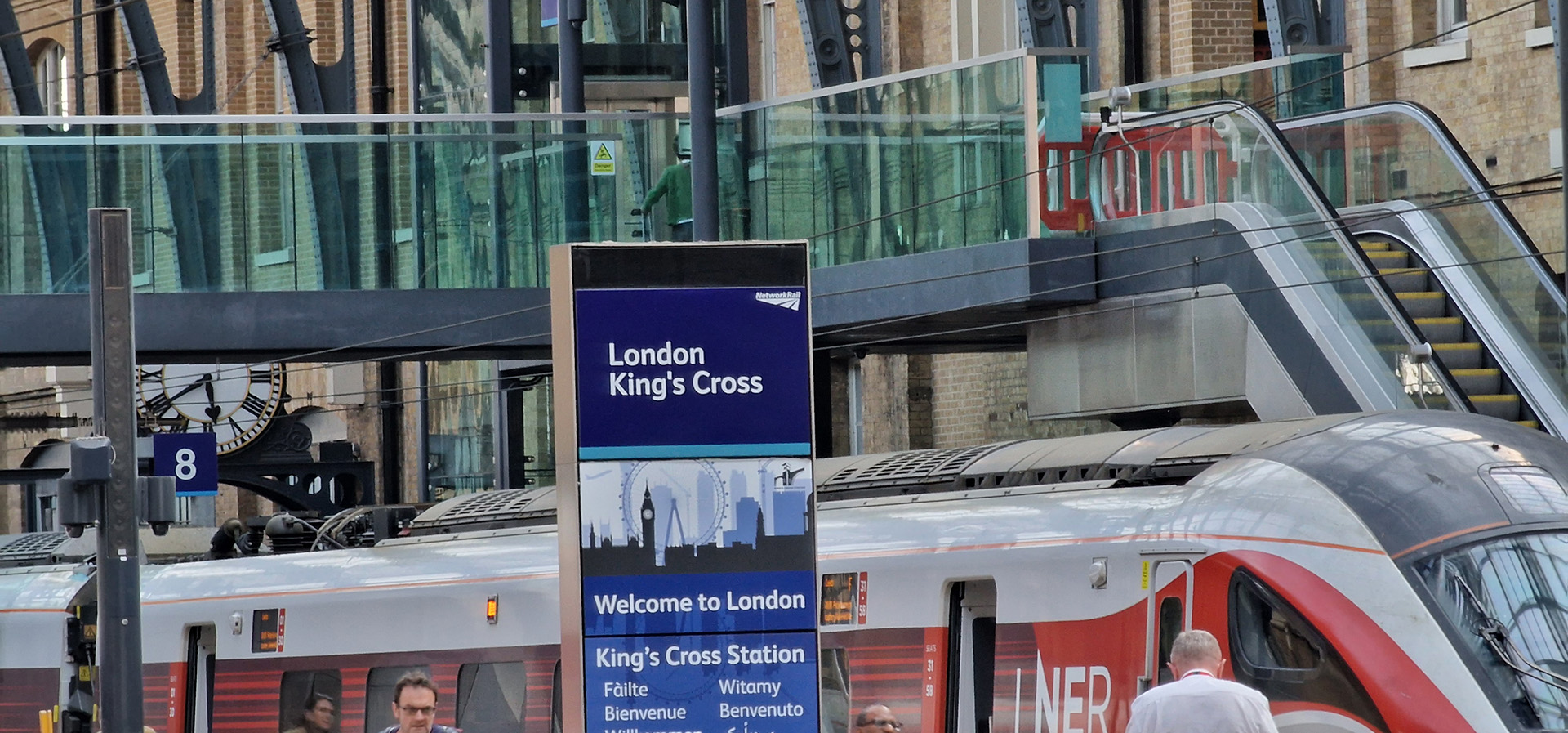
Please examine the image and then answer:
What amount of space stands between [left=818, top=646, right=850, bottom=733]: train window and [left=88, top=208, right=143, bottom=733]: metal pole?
3514mm

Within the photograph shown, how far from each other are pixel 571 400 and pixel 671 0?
1813cm

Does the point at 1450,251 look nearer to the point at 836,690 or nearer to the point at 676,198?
the point at 836,690

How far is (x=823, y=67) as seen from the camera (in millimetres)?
22828

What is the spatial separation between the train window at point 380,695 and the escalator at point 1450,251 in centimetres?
658

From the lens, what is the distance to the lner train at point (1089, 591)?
10016 millimetres

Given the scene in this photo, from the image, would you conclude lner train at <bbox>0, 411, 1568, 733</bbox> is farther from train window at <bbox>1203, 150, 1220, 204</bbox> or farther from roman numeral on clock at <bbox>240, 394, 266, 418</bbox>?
roman numeral on clock at <bbox>240, 394, 266, 418</bbox>

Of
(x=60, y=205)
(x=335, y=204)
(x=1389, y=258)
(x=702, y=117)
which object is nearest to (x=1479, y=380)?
(x=1389, y=258)

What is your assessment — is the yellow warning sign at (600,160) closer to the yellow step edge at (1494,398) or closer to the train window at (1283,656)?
the yellow step edge at (1494,398)

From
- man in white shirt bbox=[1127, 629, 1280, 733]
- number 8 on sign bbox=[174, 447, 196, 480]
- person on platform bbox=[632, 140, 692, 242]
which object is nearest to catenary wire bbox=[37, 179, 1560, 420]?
person on platform bbox=[632, 140, 692, 242]

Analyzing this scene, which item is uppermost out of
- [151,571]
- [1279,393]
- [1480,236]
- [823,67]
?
[823,67]

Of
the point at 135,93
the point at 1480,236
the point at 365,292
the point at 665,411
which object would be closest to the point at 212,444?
the point at 365,292

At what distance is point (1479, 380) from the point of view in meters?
14.8

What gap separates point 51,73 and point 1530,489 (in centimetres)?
4172

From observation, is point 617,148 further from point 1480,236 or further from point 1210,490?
point 1210,490
